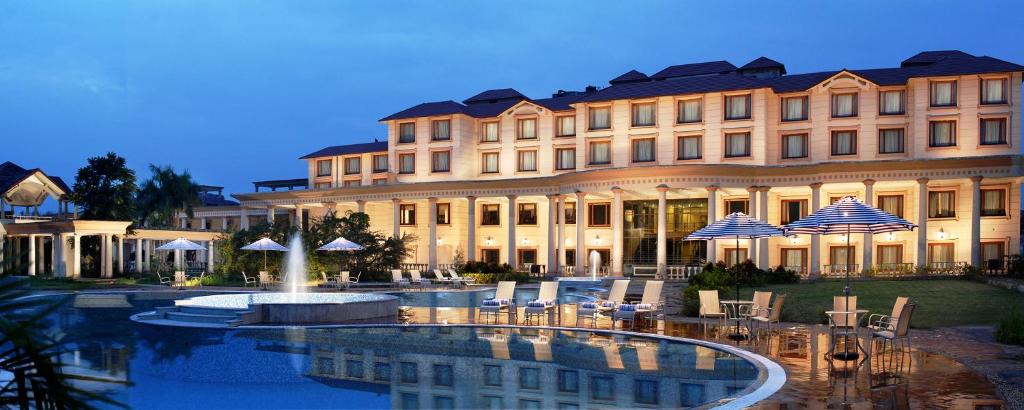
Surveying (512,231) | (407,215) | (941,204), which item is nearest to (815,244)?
(941,204)

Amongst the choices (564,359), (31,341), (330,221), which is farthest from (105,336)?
(330,221)

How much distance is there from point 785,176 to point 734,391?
31.9m

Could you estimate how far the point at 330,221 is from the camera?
39.9 meters

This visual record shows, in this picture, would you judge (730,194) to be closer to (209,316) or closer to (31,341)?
(209,316)

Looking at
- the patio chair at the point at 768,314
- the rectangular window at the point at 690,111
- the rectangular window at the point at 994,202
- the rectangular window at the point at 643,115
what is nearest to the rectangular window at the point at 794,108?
the rectangular window at the point at 690,111

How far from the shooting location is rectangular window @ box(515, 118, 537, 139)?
50.3 meters

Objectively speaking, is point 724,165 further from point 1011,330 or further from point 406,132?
point 1011,330

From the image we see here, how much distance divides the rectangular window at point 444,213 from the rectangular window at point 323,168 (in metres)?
8.93

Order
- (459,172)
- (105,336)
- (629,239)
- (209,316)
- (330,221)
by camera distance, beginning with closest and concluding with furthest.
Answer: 1. (105,336)
2. (209,316)
3. (330,221)
4. (629,239)
5. (459,172)

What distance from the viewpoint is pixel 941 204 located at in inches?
1650

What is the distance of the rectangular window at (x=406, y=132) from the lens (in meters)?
53.3

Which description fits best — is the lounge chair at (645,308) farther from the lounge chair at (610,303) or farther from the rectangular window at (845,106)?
the rectangular window at (845,106)

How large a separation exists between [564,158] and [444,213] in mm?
9414

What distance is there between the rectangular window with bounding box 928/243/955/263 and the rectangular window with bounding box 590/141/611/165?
1678 cm
